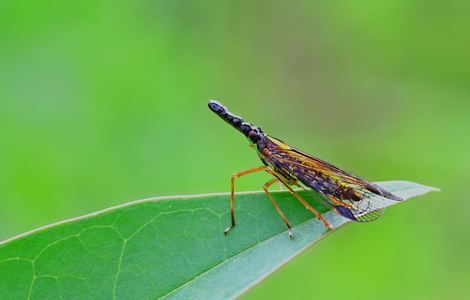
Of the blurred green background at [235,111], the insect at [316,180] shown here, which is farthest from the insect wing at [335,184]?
the blurred green background at [235,111]

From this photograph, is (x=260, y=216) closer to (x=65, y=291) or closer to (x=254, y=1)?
(x=65, y=291)

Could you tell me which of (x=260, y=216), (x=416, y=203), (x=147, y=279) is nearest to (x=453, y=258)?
(x=416, y=203)

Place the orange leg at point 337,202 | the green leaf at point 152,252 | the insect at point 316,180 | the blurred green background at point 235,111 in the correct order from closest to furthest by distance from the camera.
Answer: the green leaf at point 152,252 → the insect at point 316,180 → the orange leg at point 337,202 → the blurred green background at point 235,111

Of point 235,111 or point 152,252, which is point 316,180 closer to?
point 152,252

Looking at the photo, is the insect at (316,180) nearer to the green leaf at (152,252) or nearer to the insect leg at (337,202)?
the insect leg at (337,202)

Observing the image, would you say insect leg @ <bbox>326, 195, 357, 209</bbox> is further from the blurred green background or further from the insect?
the blurred green background

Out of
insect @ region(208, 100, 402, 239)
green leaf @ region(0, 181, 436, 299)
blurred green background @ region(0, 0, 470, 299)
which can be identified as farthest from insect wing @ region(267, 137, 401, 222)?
blurred green background @ region(0, 0, 470, 299)

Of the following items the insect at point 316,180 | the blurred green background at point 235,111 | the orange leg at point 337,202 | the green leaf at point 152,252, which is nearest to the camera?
the green leaf at point 152,252
